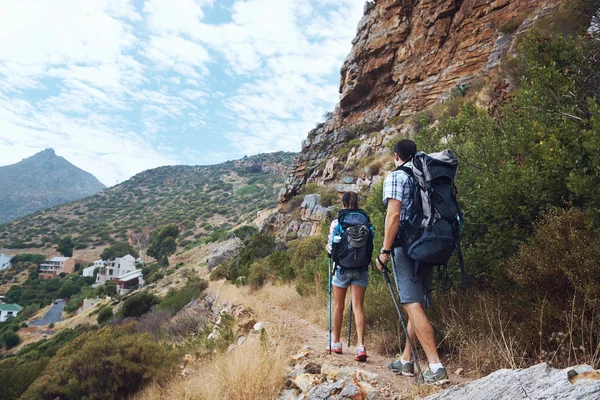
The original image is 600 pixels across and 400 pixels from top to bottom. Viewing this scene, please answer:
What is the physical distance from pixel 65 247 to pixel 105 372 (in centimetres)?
6319

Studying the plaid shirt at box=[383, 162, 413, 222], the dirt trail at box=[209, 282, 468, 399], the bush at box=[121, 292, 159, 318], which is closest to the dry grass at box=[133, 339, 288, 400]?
the dirt trail at box=[209, 282, 468, 399]

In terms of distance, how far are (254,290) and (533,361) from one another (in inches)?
470

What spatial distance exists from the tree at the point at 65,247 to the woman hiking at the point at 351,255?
6679cm

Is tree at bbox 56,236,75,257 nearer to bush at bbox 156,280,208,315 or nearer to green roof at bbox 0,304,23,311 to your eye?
green roof at bbox 0,304,23,311

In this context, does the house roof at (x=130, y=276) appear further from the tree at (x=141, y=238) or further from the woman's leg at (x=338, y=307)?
the woman's leg at (x=338, y=307)

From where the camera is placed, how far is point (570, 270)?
244cm

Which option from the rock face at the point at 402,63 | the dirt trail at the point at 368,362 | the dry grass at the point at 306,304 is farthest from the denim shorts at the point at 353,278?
the rock face at the point at 402,63

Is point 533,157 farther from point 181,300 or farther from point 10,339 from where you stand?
point 10,339

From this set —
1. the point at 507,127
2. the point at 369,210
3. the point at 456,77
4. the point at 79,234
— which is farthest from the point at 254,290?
the point at 79,234

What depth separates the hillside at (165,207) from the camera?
62750mm

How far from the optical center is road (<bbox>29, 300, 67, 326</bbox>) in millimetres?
34184

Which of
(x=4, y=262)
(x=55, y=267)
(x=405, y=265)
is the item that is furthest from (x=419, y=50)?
(x=4, y=262)

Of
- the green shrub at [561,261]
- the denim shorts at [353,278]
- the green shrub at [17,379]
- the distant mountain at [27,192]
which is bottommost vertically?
the green shrub at [17,379]

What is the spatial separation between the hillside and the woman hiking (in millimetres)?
43898
